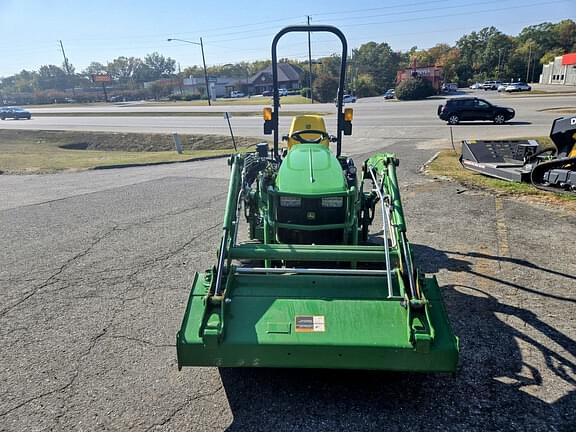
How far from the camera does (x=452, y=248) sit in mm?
6004

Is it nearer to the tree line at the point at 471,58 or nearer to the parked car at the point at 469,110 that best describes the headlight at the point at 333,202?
the parked car at the point at 469,110

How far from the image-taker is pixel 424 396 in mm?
3133

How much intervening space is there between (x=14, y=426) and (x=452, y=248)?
203 inches

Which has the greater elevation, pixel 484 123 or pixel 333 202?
pixel 333 202

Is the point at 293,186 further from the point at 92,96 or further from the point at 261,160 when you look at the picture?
the point at 92,96

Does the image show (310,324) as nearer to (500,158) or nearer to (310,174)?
(310,174)

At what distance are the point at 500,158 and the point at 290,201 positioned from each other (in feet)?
27.3

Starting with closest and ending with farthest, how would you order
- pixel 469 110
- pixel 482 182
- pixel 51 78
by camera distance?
pixel 482 182 < pixel 469 110 < pixel 51 78

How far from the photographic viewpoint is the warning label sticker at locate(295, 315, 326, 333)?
9.99 ft

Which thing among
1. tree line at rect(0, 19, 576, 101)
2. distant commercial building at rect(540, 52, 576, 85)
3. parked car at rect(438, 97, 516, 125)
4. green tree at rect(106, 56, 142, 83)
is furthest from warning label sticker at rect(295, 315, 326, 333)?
green tree at rect(106, 56, 142, 83)

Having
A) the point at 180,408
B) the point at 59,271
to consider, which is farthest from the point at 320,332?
the point at 59,271

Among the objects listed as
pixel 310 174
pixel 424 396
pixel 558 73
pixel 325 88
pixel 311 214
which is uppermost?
pixel 310 174

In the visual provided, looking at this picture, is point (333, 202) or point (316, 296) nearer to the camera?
point (316, 296)

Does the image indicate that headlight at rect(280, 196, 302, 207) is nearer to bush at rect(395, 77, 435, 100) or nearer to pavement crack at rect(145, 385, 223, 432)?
pavement crack at rect(145, 385, 223, 432)
